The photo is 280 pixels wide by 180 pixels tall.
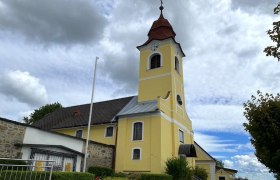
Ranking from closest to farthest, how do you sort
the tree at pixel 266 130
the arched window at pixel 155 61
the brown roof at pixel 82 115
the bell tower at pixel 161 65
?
the tree at pixel 266 130, the bell tower at pixel 161 65, the brown roof at pixel 82 115, the arched window at pixel 155 61

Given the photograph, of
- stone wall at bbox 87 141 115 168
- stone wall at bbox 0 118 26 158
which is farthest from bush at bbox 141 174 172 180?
stone wall at bbox 0 118 26 158

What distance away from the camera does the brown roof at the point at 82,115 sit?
98.4ft

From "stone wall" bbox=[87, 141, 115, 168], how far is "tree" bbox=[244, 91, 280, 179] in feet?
44.6

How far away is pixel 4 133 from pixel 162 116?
1385 centimetres

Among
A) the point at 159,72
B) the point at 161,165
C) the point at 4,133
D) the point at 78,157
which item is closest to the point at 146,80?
the point at 159,72

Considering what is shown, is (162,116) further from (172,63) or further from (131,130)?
(172,63)

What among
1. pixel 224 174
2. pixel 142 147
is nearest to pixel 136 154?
pixel 142 147

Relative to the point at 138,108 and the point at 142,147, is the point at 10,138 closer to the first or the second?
the point at 142,147

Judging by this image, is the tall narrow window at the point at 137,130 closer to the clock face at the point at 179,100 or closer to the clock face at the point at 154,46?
the clock face at the point at 179,100

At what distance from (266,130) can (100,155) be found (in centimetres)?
1510

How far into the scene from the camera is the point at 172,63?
95.8ft

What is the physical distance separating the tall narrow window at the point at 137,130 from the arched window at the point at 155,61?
7.77 m

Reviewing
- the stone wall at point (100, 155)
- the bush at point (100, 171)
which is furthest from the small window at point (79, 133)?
the bush at point (100, 171)

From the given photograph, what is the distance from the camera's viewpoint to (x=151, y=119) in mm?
25453
